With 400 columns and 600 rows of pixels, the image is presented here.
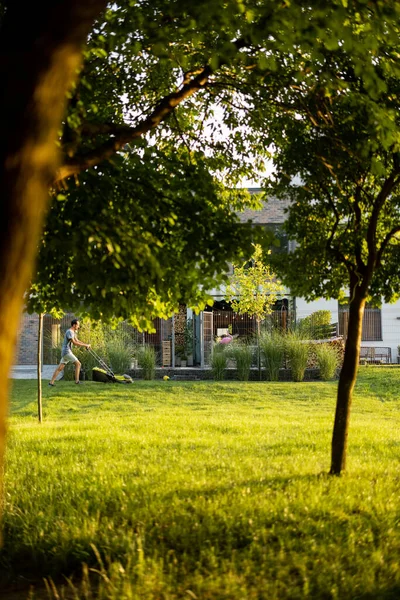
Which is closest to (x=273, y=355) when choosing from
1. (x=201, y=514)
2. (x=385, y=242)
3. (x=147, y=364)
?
(x=147, y=364)

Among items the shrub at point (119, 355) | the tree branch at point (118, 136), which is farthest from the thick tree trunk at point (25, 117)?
the shrub at point (119, 355)

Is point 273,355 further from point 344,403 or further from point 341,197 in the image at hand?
point 344,403

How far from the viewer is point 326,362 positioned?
824 inches

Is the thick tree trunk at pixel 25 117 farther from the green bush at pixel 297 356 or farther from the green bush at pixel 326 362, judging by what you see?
the green bush at pixel 326 362

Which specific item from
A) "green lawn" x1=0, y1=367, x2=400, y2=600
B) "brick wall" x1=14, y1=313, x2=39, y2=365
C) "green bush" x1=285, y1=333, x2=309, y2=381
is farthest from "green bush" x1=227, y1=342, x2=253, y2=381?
"brick wall" x1=14, y1=313, x2=39, y2=365

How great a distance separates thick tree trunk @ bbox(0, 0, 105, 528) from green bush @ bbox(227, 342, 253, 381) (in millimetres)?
18254

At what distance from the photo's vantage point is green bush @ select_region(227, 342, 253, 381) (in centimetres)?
2100

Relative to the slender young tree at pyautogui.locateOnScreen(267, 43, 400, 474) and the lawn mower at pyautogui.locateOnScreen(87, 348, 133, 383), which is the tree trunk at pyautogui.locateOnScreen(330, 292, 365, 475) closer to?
the slender young tree at pyautogui.locateOnScreen(267, 43, 400, 474)

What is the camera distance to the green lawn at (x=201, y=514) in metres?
4.13

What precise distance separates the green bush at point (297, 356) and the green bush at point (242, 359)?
3.81 ft

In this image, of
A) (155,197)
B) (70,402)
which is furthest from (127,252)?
(70,402)

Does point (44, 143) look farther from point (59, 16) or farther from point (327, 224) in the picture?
point (327, 224)

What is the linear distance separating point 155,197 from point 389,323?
26.2 metres

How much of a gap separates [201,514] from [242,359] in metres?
15.8
